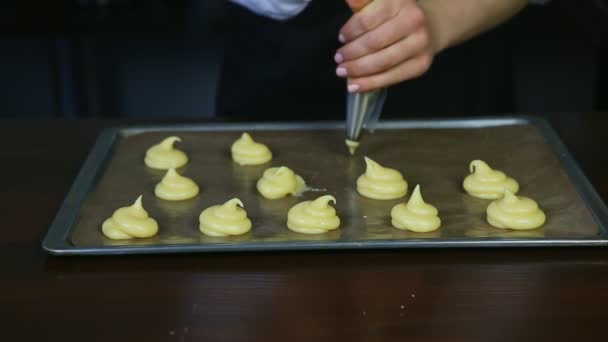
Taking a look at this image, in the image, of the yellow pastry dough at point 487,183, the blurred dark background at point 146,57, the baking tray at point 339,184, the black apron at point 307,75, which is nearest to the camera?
the baking tray at point 339,184

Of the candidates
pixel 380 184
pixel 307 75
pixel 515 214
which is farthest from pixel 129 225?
pixel 307 75

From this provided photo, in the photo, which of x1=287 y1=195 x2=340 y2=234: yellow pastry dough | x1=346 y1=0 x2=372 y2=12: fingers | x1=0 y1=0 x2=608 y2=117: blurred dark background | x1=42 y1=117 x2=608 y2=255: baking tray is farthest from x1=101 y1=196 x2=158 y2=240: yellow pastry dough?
x1=0 y1=0 x2=608 y2=117: blurred dark background

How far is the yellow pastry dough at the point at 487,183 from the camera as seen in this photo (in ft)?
4.02

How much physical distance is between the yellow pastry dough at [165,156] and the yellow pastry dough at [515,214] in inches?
17.7

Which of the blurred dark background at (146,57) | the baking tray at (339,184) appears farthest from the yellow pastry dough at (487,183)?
the blurred dark background at (146,57)

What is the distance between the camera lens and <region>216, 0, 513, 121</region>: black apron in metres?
1.62

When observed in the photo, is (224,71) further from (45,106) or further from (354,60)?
(45,106)

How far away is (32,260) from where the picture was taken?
3.51 ft

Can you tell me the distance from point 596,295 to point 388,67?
452 mm

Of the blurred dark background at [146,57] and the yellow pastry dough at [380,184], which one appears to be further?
the blurred dark background at [146,57]

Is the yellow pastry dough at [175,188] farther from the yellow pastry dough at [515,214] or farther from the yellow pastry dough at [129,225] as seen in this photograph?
the yellow pastry dough at [515,214]

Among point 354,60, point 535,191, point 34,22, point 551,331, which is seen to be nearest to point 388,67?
point 354,60

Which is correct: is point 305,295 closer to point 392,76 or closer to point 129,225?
point 129,225

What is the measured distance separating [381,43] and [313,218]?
29 cm
